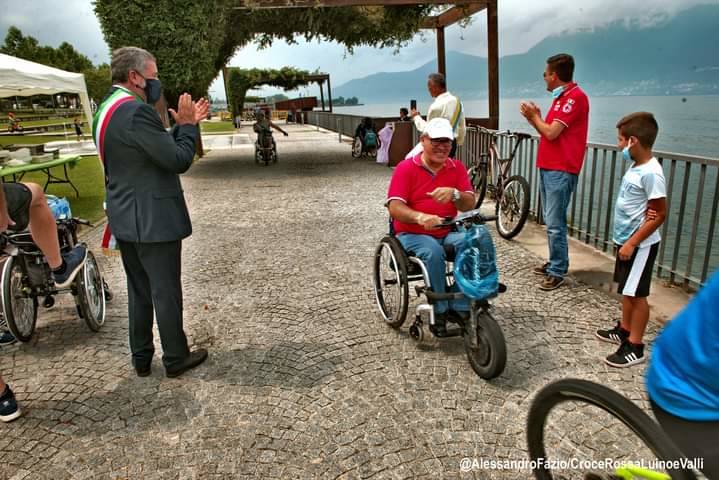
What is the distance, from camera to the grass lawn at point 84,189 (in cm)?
894

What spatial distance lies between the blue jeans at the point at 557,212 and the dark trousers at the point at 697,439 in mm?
3352

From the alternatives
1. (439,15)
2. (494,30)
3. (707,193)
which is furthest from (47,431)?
(439,15)

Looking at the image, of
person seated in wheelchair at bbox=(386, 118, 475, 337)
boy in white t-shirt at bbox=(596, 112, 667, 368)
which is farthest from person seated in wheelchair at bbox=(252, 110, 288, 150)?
boy in white t-shirt at bbox=(596, 112, 667, 368)

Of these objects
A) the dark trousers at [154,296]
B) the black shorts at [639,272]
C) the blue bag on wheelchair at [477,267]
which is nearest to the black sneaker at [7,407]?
the dark trousers at [154,296]

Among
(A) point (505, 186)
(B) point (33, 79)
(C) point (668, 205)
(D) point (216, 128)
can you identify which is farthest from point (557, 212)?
(D) point (216, 128)

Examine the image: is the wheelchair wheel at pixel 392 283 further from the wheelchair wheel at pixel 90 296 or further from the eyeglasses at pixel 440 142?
the wheelchair wheel at pixel 90 296

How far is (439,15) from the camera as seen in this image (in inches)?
592

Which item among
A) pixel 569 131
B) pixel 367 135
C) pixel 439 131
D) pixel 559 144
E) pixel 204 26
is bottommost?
pixel 367 135

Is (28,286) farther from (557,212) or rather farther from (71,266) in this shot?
(557,212)

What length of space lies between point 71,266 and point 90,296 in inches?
11.3

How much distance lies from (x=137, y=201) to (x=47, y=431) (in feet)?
4.69

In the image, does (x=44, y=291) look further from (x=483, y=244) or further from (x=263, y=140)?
(x=263, y=140)

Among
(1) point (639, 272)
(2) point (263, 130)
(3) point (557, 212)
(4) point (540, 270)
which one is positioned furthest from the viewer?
(2) point (263, 130)

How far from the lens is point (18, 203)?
11.9 ft
